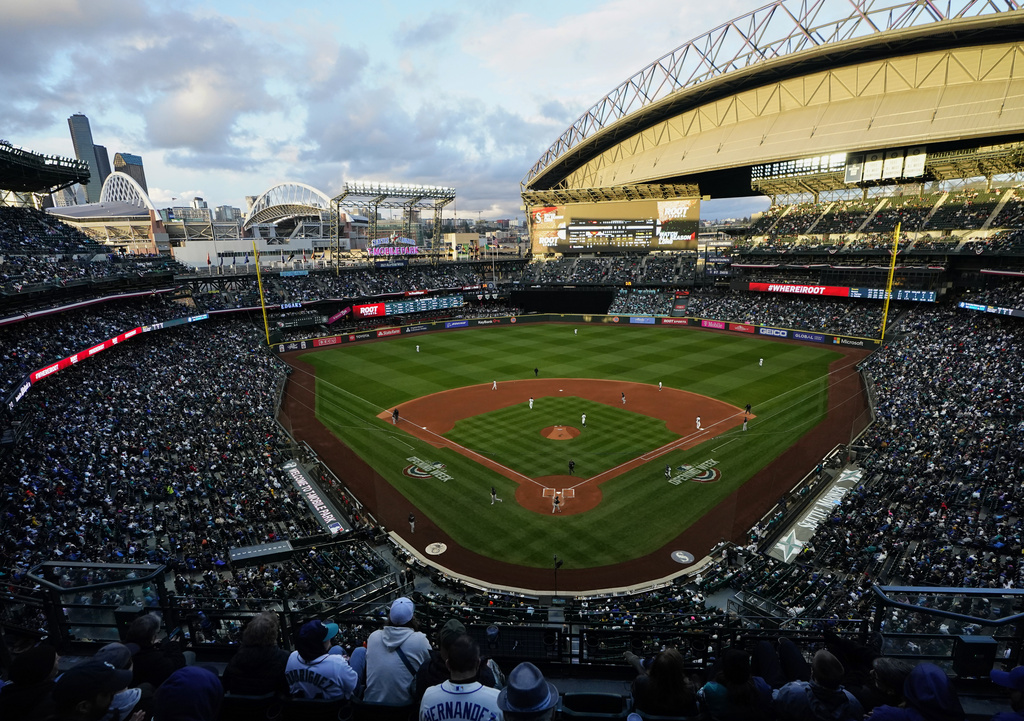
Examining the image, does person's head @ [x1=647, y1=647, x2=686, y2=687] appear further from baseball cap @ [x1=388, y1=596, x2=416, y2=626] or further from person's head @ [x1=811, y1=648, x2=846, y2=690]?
baseball cap @ [x1=388, y1=596, x2=416, y2=626]

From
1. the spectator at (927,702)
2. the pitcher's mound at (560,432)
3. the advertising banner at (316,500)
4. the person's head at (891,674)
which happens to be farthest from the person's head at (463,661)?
the pitcher's mound at (560,432)

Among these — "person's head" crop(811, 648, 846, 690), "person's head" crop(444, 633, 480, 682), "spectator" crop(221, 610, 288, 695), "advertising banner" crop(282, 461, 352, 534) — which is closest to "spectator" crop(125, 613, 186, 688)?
"spectator" crop(221, 610, 288, 695)

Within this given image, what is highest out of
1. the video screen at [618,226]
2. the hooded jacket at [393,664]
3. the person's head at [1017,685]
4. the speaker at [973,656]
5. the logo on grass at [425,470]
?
the video screen at [618,226]

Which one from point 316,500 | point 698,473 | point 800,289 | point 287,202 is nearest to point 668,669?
point 316,500

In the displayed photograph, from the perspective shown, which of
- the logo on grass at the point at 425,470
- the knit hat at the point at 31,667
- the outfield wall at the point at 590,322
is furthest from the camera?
the outfield wall at the point at 590,322

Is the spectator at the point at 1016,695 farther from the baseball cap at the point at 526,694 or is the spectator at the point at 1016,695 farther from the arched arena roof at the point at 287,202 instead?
the arched arena roof at the point at 287,202
